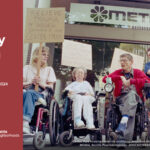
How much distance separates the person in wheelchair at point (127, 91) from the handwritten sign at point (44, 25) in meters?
0.91

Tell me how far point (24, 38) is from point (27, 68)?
1.32ft

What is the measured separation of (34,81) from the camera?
3619 millimetres

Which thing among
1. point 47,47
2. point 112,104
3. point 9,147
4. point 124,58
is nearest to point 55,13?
point 47,47

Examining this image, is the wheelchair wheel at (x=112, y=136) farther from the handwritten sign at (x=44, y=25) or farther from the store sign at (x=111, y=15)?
the store sign at (x=111, y=15)

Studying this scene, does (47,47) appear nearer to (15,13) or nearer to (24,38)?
(24,38)

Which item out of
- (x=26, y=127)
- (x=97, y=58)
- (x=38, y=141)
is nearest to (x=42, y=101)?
(x=26, y=127)

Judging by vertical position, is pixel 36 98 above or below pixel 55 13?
below

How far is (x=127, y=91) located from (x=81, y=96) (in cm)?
63

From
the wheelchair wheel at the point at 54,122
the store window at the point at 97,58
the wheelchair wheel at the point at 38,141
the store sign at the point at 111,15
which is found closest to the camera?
the wheelchair wheel at the point at 38,141

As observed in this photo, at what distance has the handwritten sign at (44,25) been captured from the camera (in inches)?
143

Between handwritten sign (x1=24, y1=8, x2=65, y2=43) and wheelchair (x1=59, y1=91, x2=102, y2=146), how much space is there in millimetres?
787

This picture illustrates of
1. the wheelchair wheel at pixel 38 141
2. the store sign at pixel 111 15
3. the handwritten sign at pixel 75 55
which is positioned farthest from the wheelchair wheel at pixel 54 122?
the store sign at pixel 111 15

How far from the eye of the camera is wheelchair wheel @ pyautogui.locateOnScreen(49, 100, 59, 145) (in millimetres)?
3408

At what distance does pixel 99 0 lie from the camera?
386 centimetres
